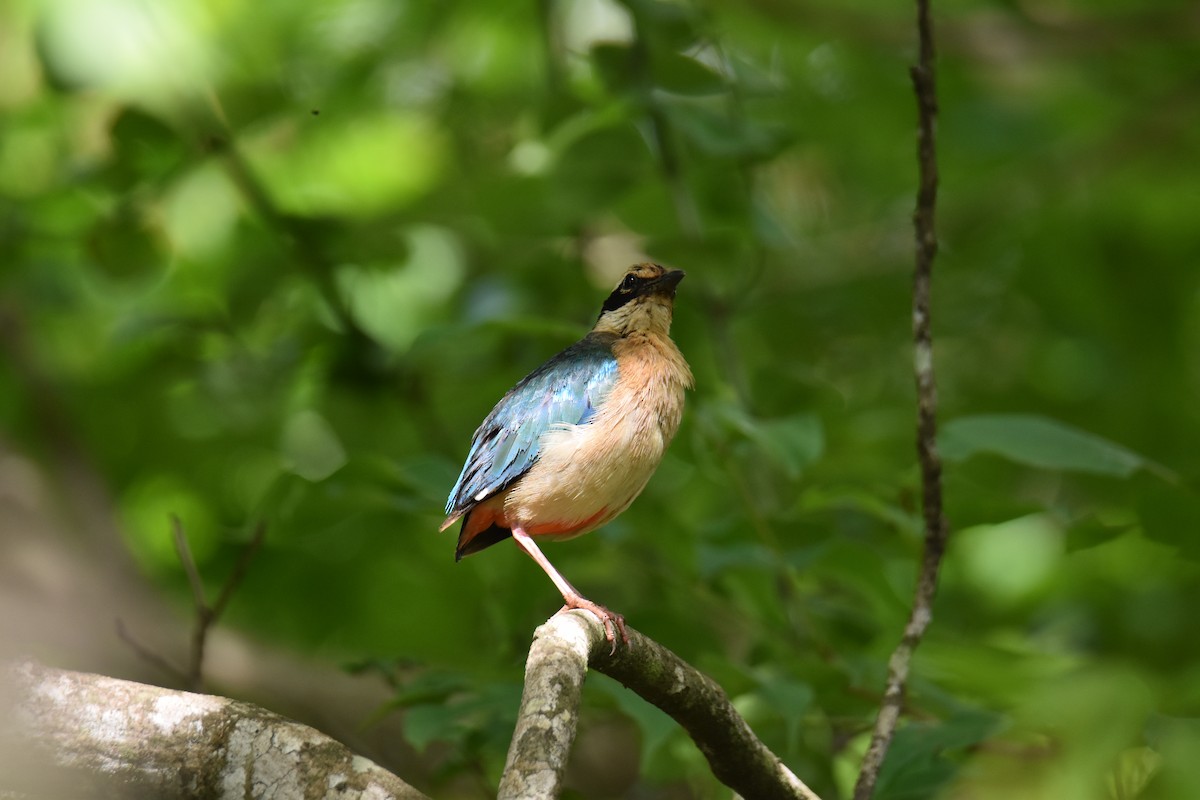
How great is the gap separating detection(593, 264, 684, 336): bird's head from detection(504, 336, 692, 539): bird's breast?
660 mm

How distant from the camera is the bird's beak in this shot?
604cm

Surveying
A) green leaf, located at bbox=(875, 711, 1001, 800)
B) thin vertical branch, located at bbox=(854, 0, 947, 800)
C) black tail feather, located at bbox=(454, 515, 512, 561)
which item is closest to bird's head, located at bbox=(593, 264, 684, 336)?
black tail feather, located at bbox=(454, 515, 512, 561)

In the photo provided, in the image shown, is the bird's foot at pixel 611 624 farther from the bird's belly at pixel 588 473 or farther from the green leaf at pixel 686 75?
the green leaf at pixel 686 75

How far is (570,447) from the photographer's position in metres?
5.05

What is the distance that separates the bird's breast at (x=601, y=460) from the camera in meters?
4.96

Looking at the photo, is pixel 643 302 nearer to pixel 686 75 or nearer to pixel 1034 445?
pixel 686 75

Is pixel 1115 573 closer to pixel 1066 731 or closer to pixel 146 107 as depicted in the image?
pixel 1066 731

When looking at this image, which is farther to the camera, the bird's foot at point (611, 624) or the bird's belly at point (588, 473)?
the bird's belly at point (588, 473)

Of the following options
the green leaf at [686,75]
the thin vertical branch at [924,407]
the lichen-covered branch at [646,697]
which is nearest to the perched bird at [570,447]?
the lichen-covered branch at [646,697]

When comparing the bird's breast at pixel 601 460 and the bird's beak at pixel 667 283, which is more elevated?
the bird's beak at pixel 667 283

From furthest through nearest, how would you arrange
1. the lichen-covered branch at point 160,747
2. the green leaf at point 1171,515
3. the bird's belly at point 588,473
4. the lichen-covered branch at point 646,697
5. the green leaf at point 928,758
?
the bird's belly at point 588,473, the green leaf at point 1171,515, the green leaf at point 928,758, the lichen-covered branch at point 160,747, the lichen-covered branch at point 646,697

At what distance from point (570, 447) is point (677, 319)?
294cm

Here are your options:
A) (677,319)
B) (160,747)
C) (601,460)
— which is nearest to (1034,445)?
(601,460)

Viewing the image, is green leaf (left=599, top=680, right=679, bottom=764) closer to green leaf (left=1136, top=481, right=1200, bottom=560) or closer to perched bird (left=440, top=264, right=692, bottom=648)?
perched bird (left=440, top=264, right=692, bottom=648)
